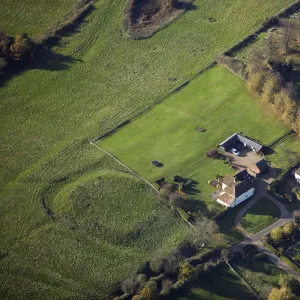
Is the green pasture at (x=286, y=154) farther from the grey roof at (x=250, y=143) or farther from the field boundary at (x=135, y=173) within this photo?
the field boundary at (x=135, y=173)

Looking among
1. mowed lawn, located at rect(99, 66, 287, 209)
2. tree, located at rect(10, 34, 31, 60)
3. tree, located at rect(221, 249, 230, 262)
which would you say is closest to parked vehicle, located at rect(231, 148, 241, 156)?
mowed lawn, located at rect(99, 66, 287, 209)

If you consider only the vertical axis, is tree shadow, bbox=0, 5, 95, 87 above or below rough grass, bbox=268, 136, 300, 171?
above

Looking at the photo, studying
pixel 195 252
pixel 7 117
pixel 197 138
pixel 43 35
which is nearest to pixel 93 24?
pixel 43 35

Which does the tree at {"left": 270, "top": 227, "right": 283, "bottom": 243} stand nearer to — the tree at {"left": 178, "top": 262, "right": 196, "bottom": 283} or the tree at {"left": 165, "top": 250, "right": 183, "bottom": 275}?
the tree at {"left": 178, "top": 262, "right": 196, "bottom": 283}

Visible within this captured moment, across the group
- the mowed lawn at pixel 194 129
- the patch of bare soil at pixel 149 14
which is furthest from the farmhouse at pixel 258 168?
the patch of bare soil at pixel 149 14

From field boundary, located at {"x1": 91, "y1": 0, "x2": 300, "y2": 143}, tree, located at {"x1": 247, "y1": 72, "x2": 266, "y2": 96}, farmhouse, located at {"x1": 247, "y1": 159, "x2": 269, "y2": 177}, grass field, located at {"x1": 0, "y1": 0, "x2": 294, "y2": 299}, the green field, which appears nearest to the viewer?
grass field, located at {"x1": 0, "y1": 0, "x2": 294, "y2": 299}

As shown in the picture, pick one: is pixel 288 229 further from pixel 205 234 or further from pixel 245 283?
pixel 205 234

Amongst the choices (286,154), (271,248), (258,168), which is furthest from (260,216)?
(286,154)
